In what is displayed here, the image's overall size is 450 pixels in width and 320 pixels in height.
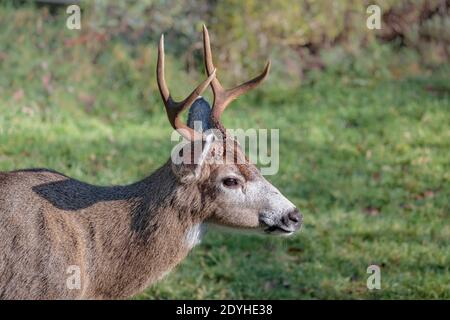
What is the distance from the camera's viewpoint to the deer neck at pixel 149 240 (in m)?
5.05

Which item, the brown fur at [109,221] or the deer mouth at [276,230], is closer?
the brown fur at [109,221]

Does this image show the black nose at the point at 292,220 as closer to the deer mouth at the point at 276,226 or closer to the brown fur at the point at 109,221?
the deer mouth at the point at 276,226

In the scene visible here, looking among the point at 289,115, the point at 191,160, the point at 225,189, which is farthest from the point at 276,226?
the point at 289,115

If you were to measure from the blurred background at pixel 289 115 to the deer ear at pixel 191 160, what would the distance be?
1.58m

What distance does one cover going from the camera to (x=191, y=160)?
5.04 metres

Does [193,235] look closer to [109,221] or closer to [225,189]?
[225,189]

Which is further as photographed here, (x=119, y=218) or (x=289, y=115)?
(x=289, y=115)

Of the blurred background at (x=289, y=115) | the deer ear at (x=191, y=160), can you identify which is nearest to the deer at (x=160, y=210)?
the deer ear at (x=191, y=160)

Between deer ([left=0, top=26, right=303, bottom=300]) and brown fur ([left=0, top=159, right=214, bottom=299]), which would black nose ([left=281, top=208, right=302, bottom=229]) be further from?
brown fur ([left=0, top=159, right=214, bottom=299])

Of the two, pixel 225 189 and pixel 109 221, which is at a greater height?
pixel 225 189

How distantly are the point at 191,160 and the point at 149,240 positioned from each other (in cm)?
48

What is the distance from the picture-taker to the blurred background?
23.2 feet

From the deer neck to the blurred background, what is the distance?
4.42 ft
